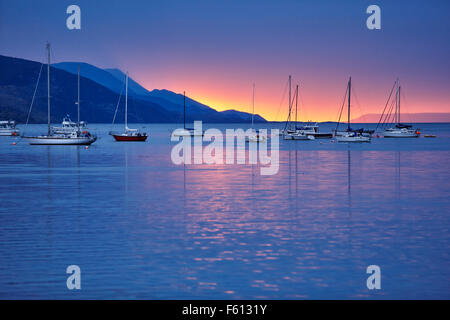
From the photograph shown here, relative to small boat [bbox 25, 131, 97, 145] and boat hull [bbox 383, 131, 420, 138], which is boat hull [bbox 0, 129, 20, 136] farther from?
boat hull [bbox 383, 131, 420, 138]

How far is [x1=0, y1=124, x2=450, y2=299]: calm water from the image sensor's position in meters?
11.9

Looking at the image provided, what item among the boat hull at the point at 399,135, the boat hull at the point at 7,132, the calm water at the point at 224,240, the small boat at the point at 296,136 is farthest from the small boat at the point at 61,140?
the boat hull at the point at 399,135

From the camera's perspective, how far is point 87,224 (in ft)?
63.0

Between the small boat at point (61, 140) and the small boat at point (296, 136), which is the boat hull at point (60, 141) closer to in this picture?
the small boat at point (61, 140)

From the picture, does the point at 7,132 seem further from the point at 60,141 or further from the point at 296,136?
the point at 296,136

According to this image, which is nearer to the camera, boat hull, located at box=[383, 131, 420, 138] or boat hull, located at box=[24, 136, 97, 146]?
boat hull, located at box=[24, 136, 97, 146]

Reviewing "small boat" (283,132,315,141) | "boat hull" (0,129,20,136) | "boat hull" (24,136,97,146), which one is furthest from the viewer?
"boat hull" (0,129,20,136)

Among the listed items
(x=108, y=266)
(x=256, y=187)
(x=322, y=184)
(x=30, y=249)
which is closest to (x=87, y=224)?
(x=30, y=249)

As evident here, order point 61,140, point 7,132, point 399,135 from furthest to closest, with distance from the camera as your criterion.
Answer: point 7,132, point 399,135, point 61,140

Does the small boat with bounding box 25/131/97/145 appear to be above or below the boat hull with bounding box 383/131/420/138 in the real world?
below

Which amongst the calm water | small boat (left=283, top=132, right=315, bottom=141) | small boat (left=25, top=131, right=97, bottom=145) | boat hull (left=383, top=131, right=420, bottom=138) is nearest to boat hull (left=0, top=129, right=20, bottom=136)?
small boat (left=25, top=131, right=97, bottom=145)

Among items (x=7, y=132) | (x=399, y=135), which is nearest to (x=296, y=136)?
(x=399, y=135)

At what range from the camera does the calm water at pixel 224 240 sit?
38.9ft

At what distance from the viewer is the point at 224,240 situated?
54.4 ft
